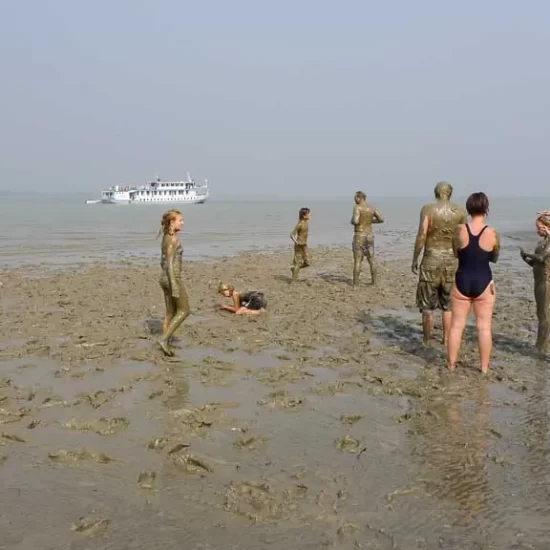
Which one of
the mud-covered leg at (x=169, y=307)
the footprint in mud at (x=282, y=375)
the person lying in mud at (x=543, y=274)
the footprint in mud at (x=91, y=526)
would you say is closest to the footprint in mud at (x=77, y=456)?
the footprint in mud at (x=91, y=526)

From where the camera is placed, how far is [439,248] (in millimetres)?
7527

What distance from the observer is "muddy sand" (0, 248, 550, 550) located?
137 inches

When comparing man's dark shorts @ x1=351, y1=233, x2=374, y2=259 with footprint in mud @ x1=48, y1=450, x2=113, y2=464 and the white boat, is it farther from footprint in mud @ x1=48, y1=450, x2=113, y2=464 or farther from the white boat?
the white boat

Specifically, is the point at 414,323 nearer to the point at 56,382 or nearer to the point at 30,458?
the point at 56,382

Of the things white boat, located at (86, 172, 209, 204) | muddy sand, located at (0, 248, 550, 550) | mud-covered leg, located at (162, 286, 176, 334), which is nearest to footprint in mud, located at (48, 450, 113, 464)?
muddy sand, located at (0, 248, 550, 550)

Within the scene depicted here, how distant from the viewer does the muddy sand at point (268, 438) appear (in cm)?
347

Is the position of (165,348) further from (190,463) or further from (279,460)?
(279,460)

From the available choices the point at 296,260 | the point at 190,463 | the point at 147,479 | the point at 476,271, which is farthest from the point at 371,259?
the point at 147,479

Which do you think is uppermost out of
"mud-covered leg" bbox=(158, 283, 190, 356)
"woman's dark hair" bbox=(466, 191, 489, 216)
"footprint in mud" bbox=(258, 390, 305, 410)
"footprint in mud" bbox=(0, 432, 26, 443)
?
"woman's dark hair" bbox=(466, 191, 489, 216)

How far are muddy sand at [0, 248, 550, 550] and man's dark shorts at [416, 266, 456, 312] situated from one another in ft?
2.13

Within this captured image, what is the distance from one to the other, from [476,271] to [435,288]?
135 cm

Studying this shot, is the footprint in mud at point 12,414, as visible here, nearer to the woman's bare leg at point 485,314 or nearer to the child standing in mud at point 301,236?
the woman's bare leg at point 485,314

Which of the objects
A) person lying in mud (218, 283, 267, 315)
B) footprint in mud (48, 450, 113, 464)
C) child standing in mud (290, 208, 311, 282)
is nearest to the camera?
footprint in mud (48, 450, 113, 464)

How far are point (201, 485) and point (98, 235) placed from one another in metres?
28.9
